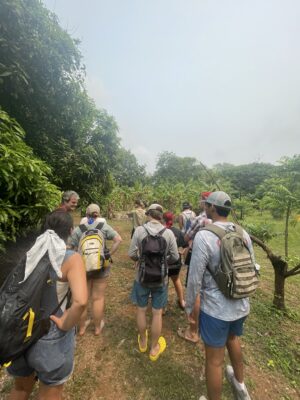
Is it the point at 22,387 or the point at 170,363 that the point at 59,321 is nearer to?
the point at 22,387

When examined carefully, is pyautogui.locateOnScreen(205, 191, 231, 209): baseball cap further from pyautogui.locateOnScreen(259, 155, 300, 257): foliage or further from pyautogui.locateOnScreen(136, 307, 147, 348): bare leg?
pyautogui.locateOnScreen(259, 155, 300, 257): foliage

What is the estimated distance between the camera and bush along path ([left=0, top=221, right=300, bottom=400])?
255cm

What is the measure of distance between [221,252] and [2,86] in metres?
3.70

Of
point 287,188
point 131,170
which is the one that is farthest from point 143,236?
point 131,170

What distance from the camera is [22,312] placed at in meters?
1.39

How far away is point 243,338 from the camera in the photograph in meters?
3.52

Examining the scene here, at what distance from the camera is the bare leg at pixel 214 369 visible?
2.07 meters

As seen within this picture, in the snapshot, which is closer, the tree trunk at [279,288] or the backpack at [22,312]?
the backpack at [22,312]

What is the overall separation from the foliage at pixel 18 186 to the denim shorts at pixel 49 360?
141 centimetres

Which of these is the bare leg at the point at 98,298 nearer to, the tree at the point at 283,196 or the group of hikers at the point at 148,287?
the group of hikers at the point at 148,287

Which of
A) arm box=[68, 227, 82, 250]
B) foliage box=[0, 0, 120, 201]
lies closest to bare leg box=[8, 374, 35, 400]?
arm box=[68, 227, 82, 250]

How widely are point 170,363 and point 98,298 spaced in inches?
51.4

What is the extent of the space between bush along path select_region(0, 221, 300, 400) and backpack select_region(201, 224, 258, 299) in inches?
59.0

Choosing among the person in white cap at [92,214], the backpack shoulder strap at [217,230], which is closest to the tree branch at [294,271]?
the backpack shoulder strap at [217,230]
